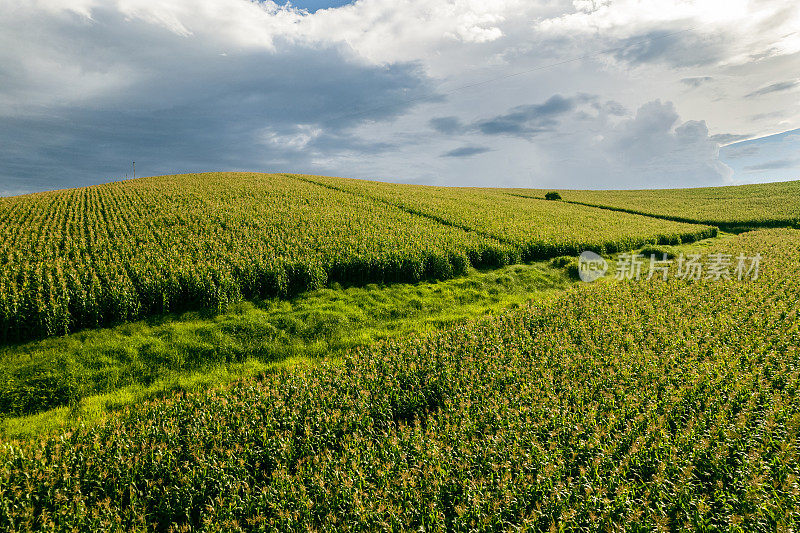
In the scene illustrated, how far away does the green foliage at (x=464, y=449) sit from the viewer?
471 centimetres

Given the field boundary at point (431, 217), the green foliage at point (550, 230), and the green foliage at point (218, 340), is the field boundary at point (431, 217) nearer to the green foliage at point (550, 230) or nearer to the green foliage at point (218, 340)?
the green foliage at point (550, 230)

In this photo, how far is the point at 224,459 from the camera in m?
6.14

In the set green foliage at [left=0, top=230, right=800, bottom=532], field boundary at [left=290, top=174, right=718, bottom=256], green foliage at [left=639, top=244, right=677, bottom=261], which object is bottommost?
green foliage at [left=0, top=230, right=800, bottom=532]

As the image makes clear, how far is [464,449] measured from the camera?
18.4 feet

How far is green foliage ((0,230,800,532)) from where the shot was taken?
15.4 feet

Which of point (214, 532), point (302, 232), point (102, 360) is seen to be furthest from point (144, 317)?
point (214, 532)

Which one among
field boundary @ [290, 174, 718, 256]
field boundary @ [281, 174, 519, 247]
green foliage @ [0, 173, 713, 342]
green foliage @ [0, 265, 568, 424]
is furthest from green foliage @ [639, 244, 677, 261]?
green foliage @ [0, 265, 568, 424]

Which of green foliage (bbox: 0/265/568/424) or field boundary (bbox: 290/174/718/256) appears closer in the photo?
green foliage (bbox: 0/265/568/424)

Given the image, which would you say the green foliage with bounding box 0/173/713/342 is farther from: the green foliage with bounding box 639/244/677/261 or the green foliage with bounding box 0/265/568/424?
the green foliage with bounding box 639/244/677/261

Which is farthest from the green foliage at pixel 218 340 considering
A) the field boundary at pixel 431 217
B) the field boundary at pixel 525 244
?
the field boundary at pixel 431 217

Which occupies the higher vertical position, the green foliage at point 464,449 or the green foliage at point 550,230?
the green foliage at point 550,230

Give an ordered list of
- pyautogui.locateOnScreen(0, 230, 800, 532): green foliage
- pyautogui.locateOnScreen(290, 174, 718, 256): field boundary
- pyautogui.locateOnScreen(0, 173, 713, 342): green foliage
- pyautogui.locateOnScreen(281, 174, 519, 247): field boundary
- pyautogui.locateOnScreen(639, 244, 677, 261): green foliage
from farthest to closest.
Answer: pyautogui.locateOnScreen(639, 244, 677, 261): green foliage
pyautogui.locateOnScreen(281, 174, 519, 247): field boundary
pyautogui.locateOnScreen(290, 174, 718, 256): field boundary
pyautogui.locateOnScreen(0, 173, 713, 342): green foliage
pyautogui.locateOnScreen(0, 230, 800, 532): green foliage

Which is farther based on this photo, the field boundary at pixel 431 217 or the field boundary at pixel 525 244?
the field boundary at pixel 431 217

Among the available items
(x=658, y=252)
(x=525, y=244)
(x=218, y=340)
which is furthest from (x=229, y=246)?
(x=658, y=252)
